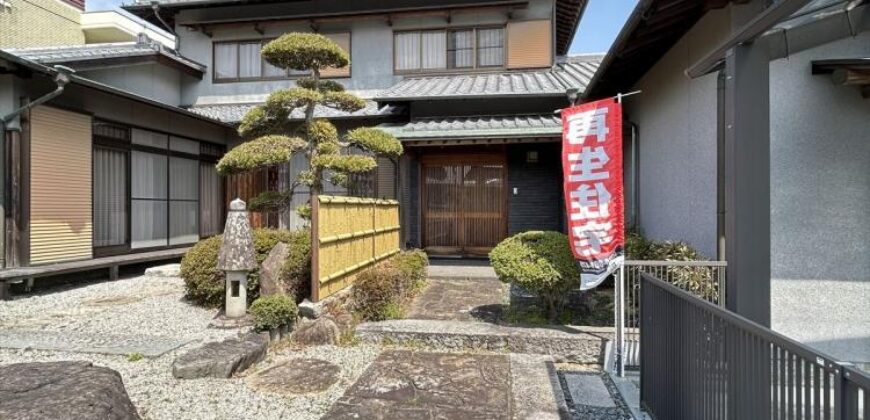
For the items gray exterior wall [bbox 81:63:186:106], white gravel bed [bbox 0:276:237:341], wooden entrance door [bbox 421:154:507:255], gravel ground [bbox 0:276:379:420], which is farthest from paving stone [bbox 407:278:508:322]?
gray exterior wall [bbox 81:63:186:106]

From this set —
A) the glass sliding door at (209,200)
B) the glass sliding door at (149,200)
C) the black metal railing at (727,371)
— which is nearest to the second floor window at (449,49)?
the glass sliding door at (209,200)

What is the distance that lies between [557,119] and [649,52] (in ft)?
12.5

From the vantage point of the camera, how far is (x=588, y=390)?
453cm

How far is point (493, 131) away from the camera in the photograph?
9.90 meters

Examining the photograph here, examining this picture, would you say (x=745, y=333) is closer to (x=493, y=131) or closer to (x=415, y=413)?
(x=415, y=413)

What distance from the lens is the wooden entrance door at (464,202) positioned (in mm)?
11844

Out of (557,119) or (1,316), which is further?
(557,119)

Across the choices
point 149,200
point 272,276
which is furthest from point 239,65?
point 272,276

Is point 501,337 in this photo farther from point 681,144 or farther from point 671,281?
point 681,144

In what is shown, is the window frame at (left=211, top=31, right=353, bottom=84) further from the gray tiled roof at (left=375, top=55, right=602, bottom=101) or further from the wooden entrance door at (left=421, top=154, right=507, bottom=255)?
the wooden entrance door at (left=421, top=154, right=507, bottom=255)

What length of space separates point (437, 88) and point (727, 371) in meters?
10.6

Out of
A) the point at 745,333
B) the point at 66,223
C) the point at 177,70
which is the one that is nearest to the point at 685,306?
the point at 745,333

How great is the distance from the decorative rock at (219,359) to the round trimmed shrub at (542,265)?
3.05 meters

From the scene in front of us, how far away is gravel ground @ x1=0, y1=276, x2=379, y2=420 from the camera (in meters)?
3.91
